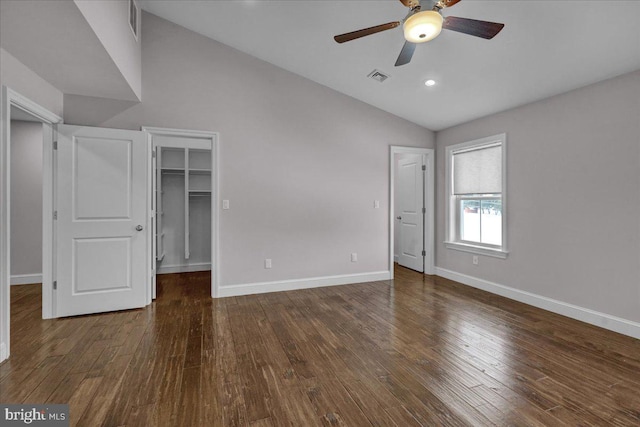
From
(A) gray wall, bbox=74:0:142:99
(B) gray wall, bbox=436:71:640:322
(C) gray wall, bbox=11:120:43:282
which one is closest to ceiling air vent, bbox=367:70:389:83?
(B) gray wall, bbox=436:71:640:322

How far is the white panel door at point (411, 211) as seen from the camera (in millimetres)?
5527

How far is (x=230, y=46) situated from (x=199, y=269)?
3.82 meters

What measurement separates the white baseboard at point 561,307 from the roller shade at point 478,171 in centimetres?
132

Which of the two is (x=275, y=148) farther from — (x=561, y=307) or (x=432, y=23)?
(x=561, y=307)

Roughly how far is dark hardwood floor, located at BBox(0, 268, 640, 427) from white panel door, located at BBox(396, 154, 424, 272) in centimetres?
196

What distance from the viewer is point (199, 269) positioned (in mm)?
5773

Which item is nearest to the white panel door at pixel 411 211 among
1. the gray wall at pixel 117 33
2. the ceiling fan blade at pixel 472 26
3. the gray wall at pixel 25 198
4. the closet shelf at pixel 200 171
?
the ceiling fan blade at pixel 472 26

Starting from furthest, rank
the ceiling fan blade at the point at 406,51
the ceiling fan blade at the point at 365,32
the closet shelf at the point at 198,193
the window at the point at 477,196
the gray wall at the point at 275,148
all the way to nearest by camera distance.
→ the closet shelf at the point at 198,193 < the window at the point at 477,196 < the gray wall at the point at 275,148 < the ceiling fan blade at the point at 406,51 < the ceiling fan blade at the point at 365,32

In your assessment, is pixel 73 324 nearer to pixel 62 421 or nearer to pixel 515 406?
pixel 62 421

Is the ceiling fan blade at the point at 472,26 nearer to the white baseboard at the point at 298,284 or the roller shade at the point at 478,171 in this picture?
the roller shade at the point at 478,171

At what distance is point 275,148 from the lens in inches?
170

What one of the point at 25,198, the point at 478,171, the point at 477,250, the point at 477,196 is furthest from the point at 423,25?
the point at 25,198

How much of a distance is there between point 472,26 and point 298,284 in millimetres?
3566

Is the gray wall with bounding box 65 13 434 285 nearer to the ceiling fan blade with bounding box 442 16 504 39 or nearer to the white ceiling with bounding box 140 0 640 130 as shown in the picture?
the white ceiling with bounding box 140 0 640 130
